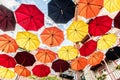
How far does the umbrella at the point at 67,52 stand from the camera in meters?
10.3

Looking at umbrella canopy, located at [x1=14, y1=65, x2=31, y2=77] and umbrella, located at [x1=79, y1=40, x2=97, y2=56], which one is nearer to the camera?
umbrella, located at [x1=79, y1=40, x2=97, y2=56]

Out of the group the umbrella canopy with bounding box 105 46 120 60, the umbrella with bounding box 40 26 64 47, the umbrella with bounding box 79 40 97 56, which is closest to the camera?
the umbrella with bounding box 40 26 64 47

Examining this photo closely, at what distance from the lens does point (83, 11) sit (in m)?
8.92

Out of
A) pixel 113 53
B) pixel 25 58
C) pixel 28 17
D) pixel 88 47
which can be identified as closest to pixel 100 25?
pixel 88 47

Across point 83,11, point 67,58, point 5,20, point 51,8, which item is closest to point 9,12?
point 5,20

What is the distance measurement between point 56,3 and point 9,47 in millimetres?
3276

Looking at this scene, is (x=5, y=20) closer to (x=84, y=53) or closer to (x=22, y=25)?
(x=22, y=25)

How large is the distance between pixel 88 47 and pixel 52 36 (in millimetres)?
2123

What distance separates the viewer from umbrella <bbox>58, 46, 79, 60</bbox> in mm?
10281

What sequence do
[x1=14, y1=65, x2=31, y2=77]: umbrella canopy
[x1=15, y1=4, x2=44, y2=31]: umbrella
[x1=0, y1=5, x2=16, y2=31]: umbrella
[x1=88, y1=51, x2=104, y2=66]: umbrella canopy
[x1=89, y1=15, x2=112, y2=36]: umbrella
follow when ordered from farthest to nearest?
[x1=88, y1=51, x2=104, y2=66]: umbrella canopy < [x1=14, y1=65, x2=31, y2=77]: umbrella canopy < [x1=89, y1=15, x2=112, y2=36]: umbrella < [x1=0, y1=5, x2=16, y2=31]: umbrella < [x1=15, y1=4, x2=44, y2=31]: umbrella

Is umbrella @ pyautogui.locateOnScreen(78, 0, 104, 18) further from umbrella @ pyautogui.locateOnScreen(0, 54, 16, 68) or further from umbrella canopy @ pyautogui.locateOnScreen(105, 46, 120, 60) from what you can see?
umbrella @ pyautogui.locateOnScreen(0, 54, 16, 68)

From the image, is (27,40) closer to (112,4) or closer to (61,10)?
(61,10)

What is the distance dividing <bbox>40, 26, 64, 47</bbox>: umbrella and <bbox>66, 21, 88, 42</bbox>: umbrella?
405 millimetres

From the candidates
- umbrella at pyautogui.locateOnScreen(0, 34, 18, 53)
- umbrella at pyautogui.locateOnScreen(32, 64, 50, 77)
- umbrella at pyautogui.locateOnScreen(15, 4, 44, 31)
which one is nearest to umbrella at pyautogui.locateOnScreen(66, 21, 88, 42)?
umbrella at pyautogui.locateOnScreen(15, 4, 44, 31)
